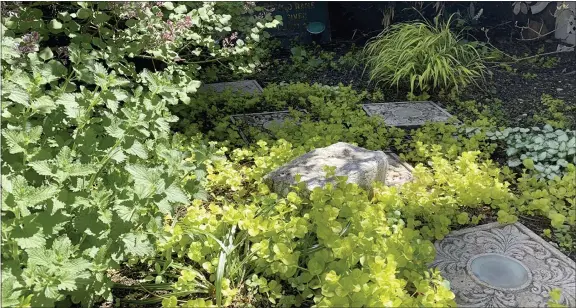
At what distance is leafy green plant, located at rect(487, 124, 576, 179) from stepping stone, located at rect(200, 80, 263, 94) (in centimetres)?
230

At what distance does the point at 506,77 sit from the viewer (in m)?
4.98

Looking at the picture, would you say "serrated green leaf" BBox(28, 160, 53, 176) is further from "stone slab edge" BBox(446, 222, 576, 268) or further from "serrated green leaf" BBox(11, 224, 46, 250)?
"stone slab edge" BBox(446, 222, 576, 268)

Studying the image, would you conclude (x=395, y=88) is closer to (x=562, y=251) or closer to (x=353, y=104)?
(x=353, y=104)

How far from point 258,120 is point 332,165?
1385 millimetres

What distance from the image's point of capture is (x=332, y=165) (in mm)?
2830

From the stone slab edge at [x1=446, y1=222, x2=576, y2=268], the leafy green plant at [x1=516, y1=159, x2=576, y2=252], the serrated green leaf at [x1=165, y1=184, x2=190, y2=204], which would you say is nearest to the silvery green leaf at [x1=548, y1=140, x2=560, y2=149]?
the leafy green plant at [x1=516, y1=159, x2=576, y2=252]

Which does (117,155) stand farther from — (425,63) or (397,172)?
(425,63)

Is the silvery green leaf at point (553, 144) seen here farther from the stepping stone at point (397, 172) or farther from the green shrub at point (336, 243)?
the stepping stone at point (397, 172)

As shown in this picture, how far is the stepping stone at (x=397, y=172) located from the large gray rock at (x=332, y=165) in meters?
0.23

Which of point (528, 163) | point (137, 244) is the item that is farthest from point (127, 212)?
point (528, 163)

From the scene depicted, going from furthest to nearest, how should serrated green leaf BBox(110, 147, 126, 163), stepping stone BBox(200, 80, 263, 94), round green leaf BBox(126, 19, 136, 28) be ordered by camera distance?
stepping stone BBox(200, 80, 263, 94), round green leaf BBox(126, 19, 136, 28), serrated green leaf BBox(110, 147, 126, 163)

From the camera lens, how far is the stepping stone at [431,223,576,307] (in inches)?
84.0

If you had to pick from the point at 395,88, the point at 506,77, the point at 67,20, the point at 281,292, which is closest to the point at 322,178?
the point at 281,292

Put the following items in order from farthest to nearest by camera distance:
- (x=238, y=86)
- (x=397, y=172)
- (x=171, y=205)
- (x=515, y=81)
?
1. (x=238, y=86)
2. (x=515, y=81)
3. (x=397, y=172)
4. (x=171, y=205)
